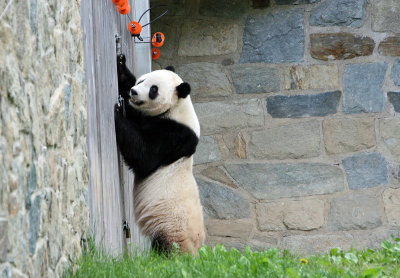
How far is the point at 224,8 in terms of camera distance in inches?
260

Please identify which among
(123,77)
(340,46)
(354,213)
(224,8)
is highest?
(224,8)

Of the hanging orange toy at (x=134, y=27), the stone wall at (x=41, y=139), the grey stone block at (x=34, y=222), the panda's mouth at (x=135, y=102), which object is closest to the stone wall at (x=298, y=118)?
the hanging orange toy at (x=134, y=27)

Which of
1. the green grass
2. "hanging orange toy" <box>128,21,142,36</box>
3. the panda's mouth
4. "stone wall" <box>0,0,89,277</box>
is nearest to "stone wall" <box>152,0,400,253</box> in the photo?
"hanging orange toy" <box>128,21,142,36</box>

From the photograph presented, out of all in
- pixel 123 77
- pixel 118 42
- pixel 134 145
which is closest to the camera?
pixel 134 145

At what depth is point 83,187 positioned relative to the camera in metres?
3.58

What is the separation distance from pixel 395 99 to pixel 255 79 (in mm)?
1454

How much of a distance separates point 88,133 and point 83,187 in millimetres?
400

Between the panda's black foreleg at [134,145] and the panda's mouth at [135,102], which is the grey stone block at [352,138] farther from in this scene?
the panda's mouth at [135,102]

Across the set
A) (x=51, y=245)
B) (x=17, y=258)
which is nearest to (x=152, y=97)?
(x=51, y=245)

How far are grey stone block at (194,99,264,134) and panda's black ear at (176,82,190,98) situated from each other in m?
1.51

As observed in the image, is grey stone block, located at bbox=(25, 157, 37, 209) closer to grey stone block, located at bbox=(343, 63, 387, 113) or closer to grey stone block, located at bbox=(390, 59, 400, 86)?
grey stone block, located at bbox=(343, 63, 387, 113)

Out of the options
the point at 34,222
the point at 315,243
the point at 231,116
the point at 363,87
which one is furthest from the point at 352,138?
the point at 34,222

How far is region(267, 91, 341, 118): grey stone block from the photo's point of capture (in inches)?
257

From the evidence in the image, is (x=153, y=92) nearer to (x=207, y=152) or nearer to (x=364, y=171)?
(x=207, y=152)
